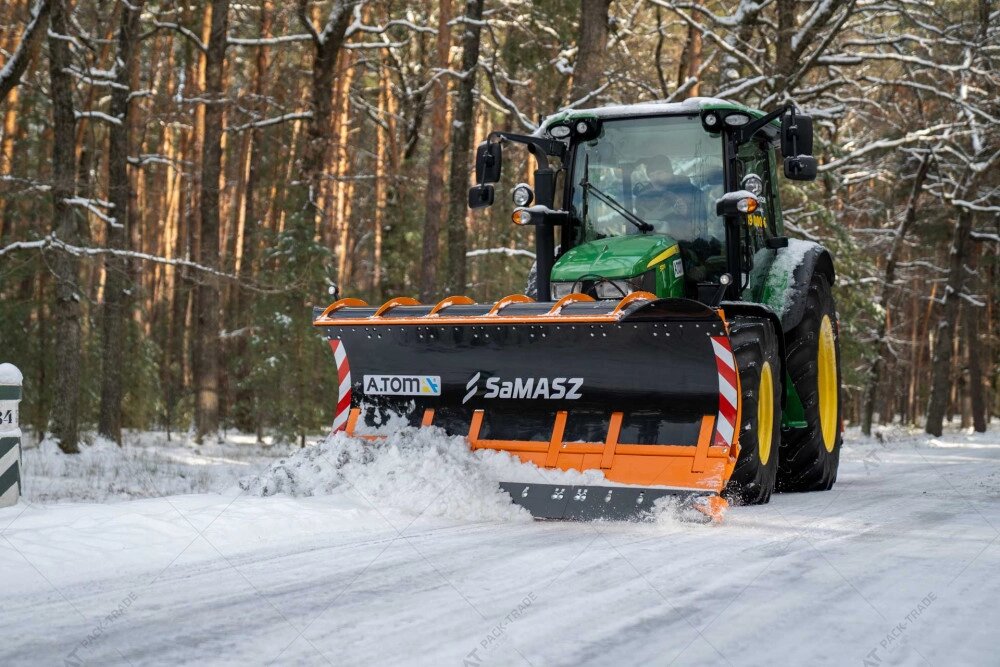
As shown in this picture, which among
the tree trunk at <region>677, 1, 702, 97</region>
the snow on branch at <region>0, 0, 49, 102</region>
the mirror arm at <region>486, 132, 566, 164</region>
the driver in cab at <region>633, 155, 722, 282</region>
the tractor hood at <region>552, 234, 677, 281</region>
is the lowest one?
the tractor hood at <region>552, 234, 677, 281</region>

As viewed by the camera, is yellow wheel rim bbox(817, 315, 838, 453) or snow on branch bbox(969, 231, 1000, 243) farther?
snow on branch bbox(969, 231, 1000, 243)

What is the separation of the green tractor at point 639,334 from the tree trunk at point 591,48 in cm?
671

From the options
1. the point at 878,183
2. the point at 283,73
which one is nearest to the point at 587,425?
the point at 283,73

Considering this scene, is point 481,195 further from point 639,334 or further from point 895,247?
point 895,247

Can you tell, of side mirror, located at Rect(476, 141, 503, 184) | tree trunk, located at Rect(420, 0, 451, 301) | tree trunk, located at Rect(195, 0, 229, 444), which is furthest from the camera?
tree trunk, located at Rect(420, 0, 451, 301)

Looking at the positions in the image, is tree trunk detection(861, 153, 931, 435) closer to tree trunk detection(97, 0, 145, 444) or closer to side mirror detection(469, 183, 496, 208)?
tree trunk detection(97, 0, 145, 444)

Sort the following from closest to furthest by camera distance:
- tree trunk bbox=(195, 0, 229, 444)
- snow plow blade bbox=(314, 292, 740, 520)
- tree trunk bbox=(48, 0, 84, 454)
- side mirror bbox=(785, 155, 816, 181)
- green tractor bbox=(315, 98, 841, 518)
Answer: snow plow blade bbox=(314, 292, 740, 520) → green tractor bbox=(315, 98, 841, 518) → side mirror bbox=(785, 155, 816, 181) → tree trunk bbox=(48, 0, 84, 454) → tree trunk bbox=(195, 0, 229, 444)

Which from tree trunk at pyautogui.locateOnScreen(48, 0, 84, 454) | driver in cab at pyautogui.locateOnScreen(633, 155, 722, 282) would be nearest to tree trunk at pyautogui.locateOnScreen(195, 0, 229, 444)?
tree trunk at pyautogui.locateOnScreen(48, 0, 84, 454)

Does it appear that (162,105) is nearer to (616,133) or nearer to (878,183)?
(616,133)

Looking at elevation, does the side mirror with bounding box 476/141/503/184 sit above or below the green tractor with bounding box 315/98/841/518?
above

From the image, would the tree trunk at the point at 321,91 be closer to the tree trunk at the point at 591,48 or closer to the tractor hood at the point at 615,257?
the tree trunk at the point at 591,48

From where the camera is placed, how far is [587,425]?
23.3ft

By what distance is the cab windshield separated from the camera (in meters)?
8.10

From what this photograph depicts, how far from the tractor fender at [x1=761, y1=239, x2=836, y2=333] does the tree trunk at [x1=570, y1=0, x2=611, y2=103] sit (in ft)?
23.6
